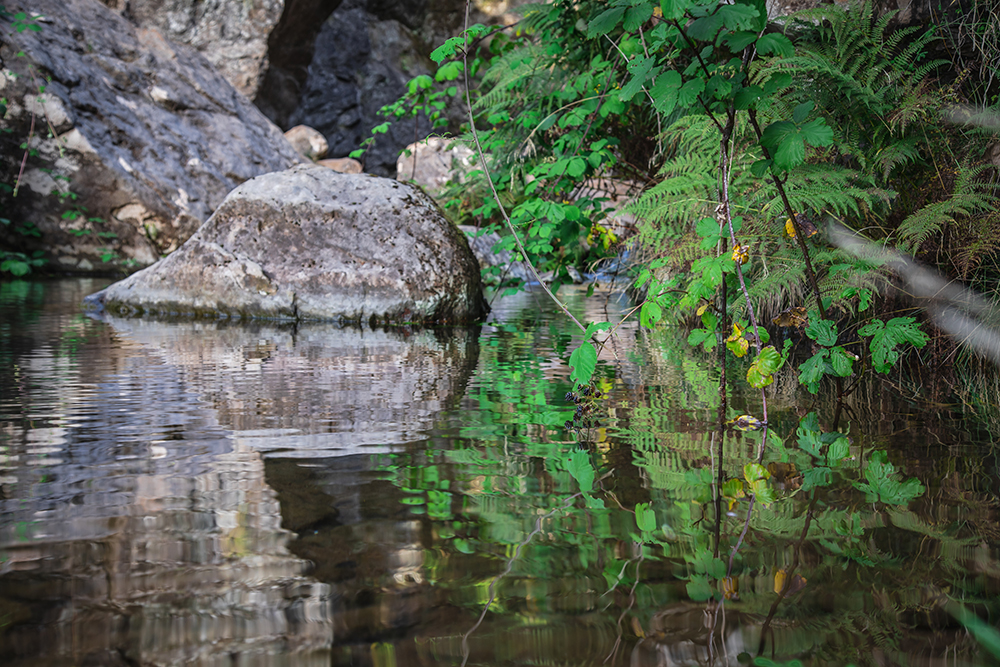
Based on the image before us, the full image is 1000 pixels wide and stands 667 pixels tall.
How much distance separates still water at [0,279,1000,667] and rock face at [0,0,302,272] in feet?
21.0

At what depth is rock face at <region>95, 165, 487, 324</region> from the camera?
4012 mm

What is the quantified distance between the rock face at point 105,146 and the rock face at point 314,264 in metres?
3.96

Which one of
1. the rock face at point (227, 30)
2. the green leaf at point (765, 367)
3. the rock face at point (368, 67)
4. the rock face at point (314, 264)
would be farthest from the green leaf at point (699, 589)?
the rock face at point (368, 67)

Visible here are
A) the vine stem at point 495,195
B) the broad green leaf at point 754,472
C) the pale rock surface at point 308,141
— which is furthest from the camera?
the pale rock surface at point 308,141

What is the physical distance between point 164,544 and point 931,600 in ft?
3.17

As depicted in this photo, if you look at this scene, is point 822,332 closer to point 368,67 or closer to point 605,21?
point 605,21

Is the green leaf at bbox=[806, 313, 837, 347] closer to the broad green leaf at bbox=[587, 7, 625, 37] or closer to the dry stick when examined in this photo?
the broad green leaf at bbox=[587, 7, 625, 37]

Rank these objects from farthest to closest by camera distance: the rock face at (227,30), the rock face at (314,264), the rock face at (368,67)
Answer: the rock face at (368,67), the rock face at (227,30), the rock face at (314,264)

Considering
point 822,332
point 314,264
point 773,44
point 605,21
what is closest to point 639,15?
point 605,21

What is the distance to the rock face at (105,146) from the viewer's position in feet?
24.2

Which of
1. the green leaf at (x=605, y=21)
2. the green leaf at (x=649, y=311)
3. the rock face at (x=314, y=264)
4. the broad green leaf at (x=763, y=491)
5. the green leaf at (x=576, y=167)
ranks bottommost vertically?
the broad green leaf at (x=763, y=491)

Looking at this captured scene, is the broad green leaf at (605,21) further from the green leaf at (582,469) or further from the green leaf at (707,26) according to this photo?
the green leaf at (582,469)

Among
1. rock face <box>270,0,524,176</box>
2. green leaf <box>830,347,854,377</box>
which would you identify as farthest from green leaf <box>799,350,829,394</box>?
rock face <box>270,0,524,176</box>

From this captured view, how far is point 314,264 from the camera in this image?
13.3 feet
